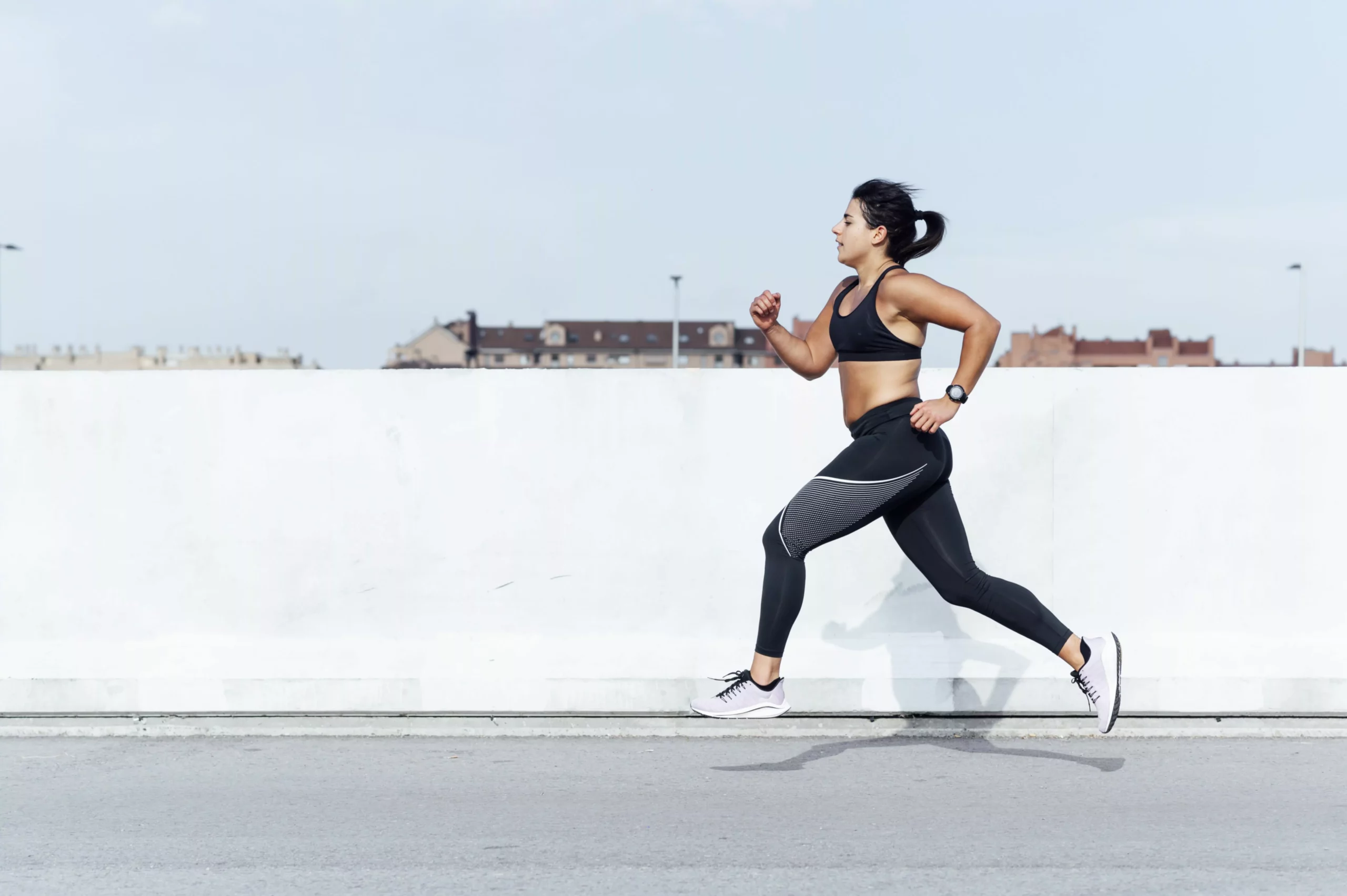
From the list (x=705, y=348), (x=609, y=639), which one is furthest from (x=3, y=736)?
(x=705, y=348)

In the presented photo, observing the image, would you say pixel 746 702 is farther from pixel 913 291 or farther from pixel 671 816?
pixel 913 291

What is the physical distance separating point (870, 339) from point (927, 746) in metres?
1.55

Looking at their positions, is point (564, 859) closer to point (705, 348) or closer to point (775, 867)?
point (775, 867)

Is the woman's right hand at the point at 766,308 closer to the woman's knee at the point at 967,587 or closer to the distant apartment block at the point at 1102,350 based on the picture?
the woman's knee at the point at 967,587

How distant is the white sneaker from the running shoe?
999 millimetres

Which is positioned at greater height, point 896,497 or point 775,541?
point 896,497

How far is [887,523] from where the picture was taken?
4.95 meters

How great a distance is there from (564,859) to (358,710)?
2.21 metres

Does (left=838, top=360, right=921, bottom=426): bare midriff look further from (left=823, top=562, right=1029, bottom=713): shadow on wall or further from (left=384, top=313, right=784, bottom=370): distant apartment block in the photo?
(left=384, top=313, right=784, bottom=370): distant apartment block

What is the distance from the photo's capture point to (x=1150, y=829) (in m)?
4.05

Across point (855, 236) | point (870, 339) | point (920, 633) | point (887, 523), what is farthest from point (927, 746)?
point (855, 236)

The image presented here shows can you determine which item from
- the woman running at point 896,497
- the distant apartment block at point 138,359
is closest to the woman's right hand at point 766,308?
the woman running at point 896,497

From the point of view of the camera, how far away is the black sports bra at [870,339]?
4879mm

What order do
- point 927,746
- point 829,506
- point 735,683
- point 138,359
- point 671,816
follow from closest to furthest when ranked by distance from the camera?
1. point 671,816
2. point 829,506
3. point 735,683
4. point 927,746
5. point 138,359
